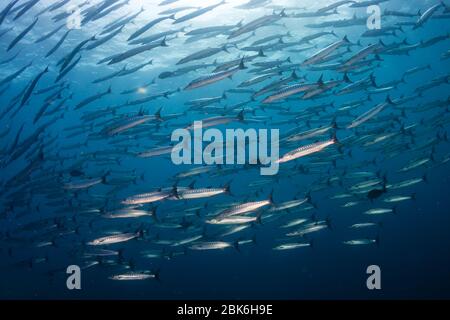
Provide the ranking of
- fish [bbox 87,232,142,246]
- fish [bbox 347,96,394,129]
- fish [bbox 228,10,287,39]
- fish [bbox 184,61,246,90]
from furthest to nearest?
fish [bbox 228,10,287,39] → fish [bbox 347,96,394,129] → fish [bbox 87,232,142,246] → fish [bbox 184,61,246,90]

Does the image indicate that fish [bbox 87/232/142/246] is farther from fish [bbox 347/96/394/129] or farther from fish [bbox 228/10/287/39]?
fish [bbox 347/96/394/129]

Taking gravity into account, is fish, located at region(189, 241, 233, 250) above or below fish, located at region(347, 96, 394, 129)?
below

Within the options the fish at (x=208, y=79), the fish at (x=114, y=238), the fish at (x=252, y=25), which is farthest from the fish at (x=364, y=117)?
the fish at (x=114, y=238)

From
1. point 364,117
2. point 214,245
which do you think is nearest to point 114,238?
point 214,245

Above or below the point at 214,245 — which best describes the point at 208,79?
above

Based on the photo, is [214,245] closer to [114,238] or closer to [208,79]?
[114,238]

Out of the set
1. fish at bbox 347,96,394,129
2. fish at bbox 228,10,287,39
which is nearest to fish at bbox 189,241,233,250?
fish at bbox 347,96,394,129

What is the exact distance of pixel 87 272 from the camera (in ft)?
92.5

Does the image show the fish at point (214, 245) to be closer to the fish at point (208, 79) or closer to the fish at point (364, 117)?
the fish at point (208, 79)

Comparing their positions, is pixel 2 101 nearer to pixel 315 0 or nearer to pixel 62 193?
pixel 62 193

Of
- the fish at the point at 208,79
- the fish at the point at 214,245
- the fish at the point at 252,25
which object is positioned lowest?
the fish at the point at 214,245

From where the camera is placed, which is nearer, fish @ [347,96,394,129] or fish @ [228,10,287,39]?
fish @ [347,96,394,129]

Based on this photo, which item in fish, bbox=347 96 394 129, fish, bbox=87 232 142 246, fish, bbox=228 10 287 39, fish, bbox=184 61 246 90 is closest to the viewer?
fish, bbox=184 61 246 90
